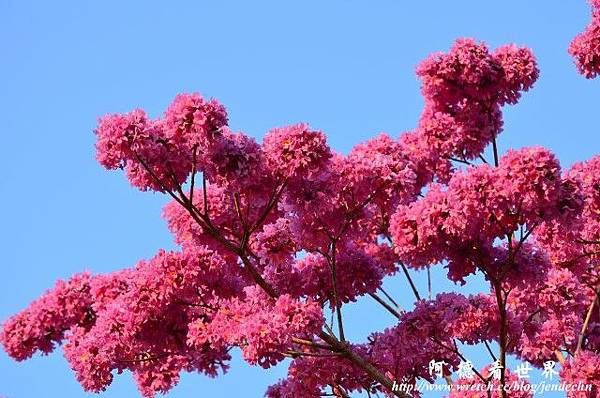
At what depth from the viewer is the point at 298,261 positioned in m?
8.78

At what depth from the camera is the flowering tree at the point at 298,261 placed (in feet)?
24.7

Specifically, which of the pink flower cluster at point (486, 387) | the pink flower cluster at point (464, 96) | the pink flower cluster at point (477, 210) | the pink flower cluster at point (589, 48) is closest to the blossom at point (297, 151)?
the pink flower cluster at point (477, 210)

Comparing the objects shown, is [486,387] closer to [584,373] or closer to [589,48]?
[584,373]

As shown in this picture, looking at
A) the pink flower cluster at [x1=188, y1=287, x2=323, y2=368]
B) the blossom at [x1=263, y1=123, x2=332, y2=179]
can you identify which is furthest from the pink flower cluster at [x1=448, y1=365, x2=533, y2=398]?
the blossom at [x1=263, y1=123, x2=332, y2=179]

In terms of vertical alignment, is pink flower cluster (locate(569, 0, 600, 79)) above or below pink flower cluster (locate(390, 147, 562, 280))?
above

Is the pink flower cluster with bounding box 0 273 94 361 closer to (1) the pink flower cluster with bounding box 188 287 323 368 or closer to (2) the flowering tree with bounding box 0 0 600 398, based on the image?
(2) the flowering tree with bounding box 0 0 600 398

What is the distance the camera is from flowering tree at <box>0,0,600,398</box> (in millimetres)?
7539

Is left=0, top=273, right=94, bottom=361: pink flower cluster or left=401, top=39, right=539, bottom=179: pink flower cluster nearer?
left=0, top=273, right=94, bottom=361: pink flower cluster

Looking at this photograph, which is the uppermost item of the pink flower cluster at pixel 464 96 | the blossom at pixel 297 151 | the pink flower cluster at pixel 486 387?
the pink flower cluster at pixel 464 96

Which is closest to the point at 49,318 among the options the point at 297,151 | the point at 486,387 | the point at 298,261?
the point at 298,261

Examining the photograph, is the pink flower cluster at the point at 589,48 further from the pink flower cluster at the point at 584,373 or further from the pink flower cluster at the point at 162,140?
the pink flower cluster at the point at 162,140

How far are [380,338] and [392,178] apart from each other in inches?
58.3

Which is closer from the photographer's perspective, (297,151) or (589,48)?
(297,151)

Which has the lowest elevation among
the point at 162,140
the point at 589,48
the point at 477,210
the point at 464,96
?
the point at 477,210
